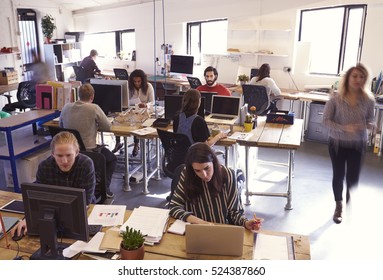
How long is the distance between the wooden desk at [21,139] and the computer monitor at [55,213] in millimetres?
2566

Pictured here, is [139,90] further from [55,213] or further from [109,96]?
[55,213]

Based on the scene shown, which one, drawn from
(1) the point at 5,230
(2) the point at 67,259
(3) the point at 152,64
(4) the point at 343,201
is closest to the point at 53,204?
(2) the point at 67,259

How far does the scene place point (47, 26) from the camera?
873 cm

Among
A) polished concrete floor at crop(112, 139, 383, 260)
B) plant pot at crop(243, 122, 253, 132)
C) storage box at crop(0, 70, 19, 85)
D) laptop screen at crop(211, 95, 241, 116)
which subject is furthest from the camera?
storage box at crop(0, 70, 19, 85)

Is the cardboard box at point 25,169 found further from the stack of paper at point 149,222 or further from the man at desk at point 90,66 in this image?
the man at desk at point 90,66

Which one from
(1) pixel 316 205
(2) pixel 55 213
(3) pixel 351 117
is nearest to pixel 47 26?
(1) pixel 316 205

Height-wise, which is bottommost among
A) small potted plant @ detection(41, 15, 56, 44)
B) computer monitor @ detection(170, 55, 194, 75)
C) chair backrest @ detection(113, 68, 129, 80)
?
chair backrest @ detection(113, 68, 129, 80)

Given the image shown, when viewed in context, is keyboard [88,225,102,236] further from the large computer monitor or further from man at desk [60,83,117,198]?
the large computer monitor

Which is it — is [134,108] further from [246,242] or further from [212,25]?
[212,25]

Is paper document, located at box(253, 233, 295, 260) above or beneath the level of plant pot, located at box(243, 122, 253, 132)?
beneath

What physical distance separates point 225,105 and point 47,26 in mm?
5896

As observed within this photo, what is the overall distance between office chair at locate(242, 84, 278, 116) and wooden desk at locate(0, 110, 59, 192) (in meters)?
2.75

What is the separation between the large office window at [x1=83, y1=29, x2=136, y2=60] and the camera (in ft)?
30.5

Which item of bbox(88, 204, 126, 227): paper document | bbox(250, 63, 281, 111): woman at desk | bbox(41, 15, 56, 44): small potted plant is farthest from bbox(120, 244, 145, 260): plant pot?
bbox(41, 15, 56, 44): small potted plant
